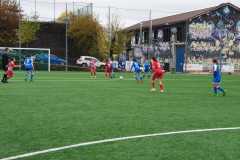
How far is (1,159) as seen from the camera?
823cm

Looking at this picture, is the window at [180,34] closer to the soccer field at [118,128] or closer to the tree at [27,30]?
the tree at [27,30]

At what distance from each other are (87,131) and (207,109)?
6.33 metres

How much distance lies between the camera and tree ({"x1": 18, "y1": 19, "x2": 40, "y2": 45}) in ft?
219

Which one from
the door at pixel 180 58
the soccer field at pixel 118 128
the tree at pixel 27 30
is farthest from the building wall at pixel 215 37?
the soccer field at pixel 118 128

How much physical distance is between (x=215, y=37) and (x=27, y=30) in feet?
75.9

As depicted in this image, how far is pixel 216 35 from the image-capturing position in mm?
65312

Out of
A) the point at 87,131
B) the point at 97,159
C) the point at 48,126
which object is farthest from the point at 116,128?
the point at 97,159

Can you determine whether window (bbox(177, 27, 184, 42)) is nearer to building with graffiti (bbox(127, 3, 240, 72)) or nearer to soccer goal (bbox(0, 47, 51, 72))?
building with graffiti (bbox(127, 3, 240, 72))

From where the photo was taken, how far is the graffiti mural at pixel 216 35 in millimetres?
64312

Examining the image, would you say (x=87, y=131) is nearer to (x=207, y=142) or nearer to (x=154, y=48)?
(x=207, y=142)

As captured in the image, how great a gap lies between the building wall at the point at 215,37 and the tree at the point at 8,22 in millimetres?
21783

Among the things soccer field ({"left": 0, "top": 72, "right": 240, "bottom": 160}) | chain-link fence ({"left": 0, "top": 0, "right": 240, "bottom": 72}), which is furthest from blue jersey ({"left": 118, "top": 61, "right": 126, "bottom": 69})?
soccer field ({"left": 0, "top": 72, "right": 240, "bottom": 160})

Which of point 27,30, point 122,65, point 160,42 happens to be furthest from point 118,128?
point 160,42

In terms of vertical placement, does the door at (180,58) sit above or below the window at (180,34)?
below
